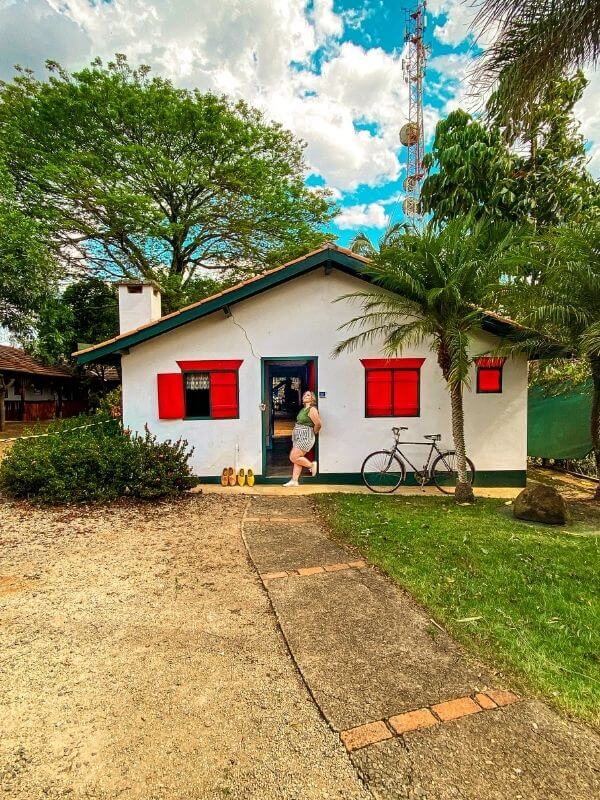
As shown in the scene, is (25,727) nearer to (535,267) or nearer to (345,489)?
(345,489)

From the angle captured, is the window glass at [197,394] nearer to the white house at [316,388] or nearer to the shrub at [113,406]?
the white house at [316,388]

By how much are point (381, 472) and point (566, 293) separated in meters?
4.50

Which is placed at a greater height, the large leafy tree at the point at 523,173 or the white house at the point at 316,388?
the large leafy tree at the point at 523,173

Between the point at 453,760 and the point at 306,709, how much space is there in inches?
31.7

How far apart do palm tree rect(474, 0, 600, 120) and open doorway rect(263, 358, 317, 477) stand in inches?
208

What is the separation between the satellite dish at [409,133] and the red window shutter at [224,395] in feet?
82.2

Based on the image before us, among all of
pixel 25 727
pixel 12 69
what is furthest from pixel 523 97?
pixel 12 69

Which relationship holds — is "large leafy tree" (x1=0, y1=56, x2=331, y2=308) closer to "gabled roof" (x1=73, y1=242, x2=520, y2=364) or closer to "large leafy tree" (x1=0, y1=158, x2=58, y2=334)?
"large leafy tree" (x1=0, y1=158, x2=58, y2=334)

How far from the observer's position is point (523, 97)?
4.65 metres

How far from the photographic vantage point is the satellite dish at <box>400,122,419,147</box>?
25.6 metres

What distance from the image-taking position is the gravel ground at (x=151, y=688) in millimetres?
1919

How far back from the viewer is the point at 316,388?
28.1 ft

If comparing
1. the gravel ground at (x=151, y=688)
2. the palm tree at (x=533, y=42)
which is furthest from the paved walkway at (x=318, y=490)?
the palm tree at (x=533, y=42)

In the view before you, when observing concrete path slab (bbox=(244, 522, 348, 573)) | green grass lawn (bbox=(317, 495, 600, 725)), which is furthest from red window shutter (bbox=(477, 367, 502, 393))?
concrete path slab (bbox=(244, 522, 348, 573))
